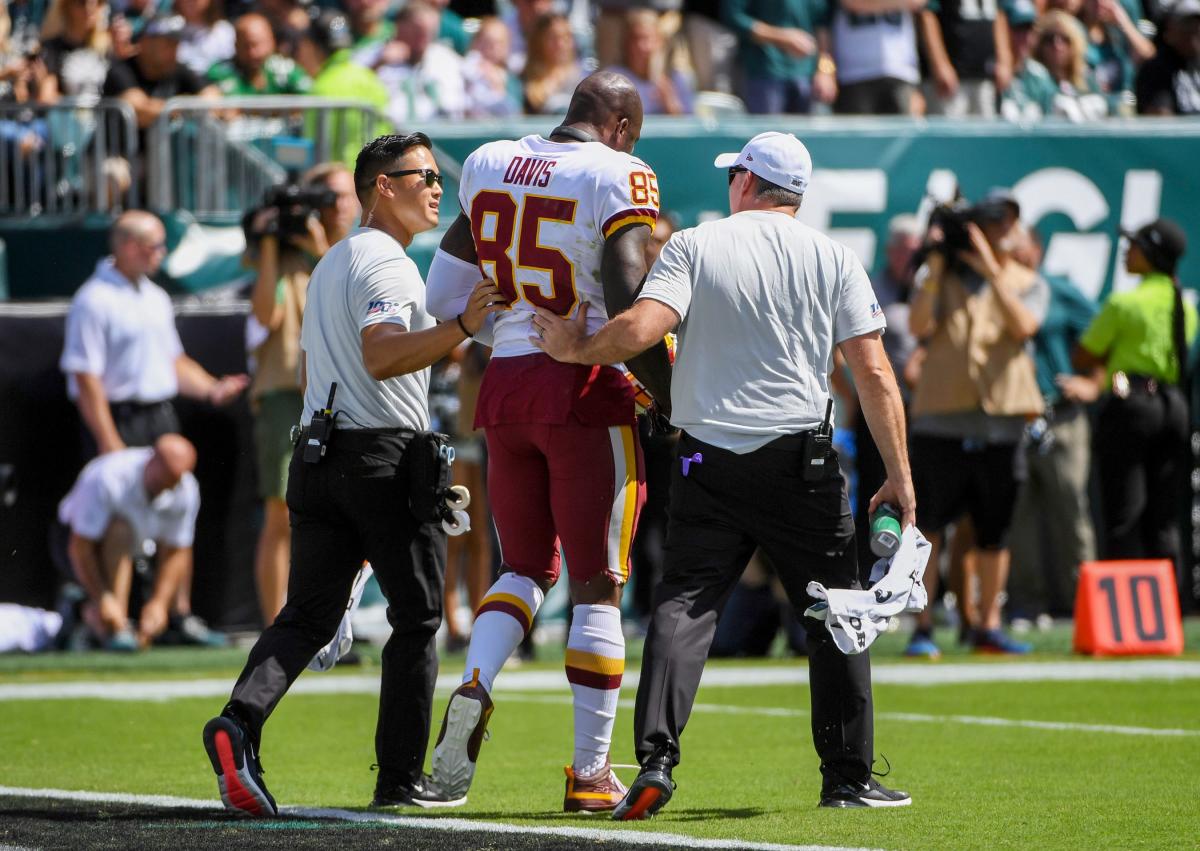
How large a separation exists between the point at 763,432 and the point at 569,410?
592 mm

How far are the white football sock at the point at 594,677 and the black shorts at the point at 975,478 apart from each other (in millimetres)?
5791

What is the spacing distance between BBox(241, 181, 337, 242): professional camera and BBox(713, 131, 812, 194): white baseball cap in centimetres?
526

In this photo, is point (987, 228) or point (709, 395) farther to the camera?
point (987, 228)

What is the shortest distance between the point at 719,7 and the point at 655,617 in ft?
A: 35.5

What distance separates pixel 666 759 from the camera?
6.18 m

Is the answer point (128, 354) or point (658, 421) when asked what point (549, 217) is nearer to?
point (658, 421)

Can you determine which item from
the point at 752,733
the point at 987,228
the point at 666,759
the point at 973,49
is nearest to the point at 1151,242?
the point at 987,228

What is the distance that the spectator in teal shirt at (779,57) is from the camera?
1617 centimetres

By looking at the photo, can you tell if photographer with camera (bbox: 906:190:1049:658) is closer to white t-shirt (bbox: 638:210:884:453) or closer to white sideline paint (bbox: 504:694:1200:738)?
white sideline paint (bbox: 504:694:1200:738)

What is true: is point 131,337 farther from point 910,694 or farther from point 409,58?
point 910,694

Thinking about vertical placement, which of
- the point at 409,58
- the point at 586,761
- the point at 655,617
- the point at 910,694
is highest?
the point at 409,58

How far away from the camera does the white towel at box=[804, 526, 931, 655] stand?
6.21 m

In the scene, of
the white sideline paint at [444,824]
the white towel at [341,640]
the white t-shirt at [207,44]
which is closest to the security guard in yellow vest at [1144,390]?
the white t-shirt at [207,44]

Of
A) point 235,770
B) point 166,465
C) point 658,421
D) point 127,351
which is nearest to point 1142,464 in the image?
point 166,465
